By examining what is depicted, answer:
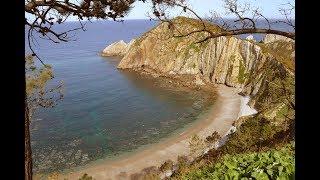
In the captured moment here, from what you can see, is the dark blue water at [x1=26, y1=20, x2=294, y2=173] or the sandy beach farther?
the dark blue water at [x1=26, y1=20, x2=294, y2=173]

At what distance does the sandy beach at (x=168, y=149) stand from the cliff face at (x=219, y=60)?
16.1 feet

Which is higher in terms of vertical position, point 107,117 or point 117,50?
Result: point 117,50

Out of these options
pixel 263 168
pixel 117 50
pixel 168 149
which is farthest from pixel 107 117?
pixel 117 50

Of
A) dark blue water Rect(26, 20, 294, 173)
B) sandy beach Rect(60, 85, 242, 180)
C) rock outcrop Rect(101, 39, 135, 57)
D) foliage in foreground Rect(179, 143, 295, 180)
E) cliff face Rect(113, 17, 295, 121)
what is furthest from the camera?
rock outcrop Rect(101, 39, 135, 57)

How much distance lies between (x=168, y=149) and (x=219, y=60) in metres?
36.8

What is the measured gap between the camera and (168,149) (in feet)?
136

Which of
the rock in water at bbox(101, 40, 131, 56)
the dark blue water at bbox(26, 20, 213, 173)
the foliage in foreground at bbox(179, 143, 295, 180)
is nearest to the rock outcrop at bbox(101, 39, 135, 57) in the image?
the rock in water at bbox(101, 40, 131, 56)

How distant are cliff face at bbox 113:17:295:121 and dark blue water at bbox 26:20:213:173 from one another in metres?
5.99

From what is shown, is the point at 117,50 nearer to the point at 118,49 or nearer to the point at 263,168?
the point at 118,49

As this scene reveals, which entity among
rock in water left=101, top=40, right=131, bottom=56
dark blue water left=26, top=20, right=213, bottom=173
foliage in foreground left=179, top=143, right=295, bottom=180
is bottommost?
dark blue water left=26, top=20, right=213, bottom=173

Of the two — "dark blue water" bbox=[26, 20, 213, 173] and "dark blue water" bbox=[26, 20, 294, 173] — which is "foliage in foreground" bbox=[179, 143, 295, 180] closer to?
"dark blue water" bbox=[26, 20, 294, 173]

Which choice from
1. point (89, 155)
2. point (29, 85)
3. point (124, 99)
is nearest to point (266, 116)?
point (89, 155)

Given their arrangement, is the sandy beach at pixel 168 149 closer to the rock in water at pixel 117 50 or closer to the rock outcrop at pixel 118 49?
the rock outcrop at pixel 118 49

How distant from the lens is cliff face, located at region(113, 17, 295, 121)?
57.7 metres
